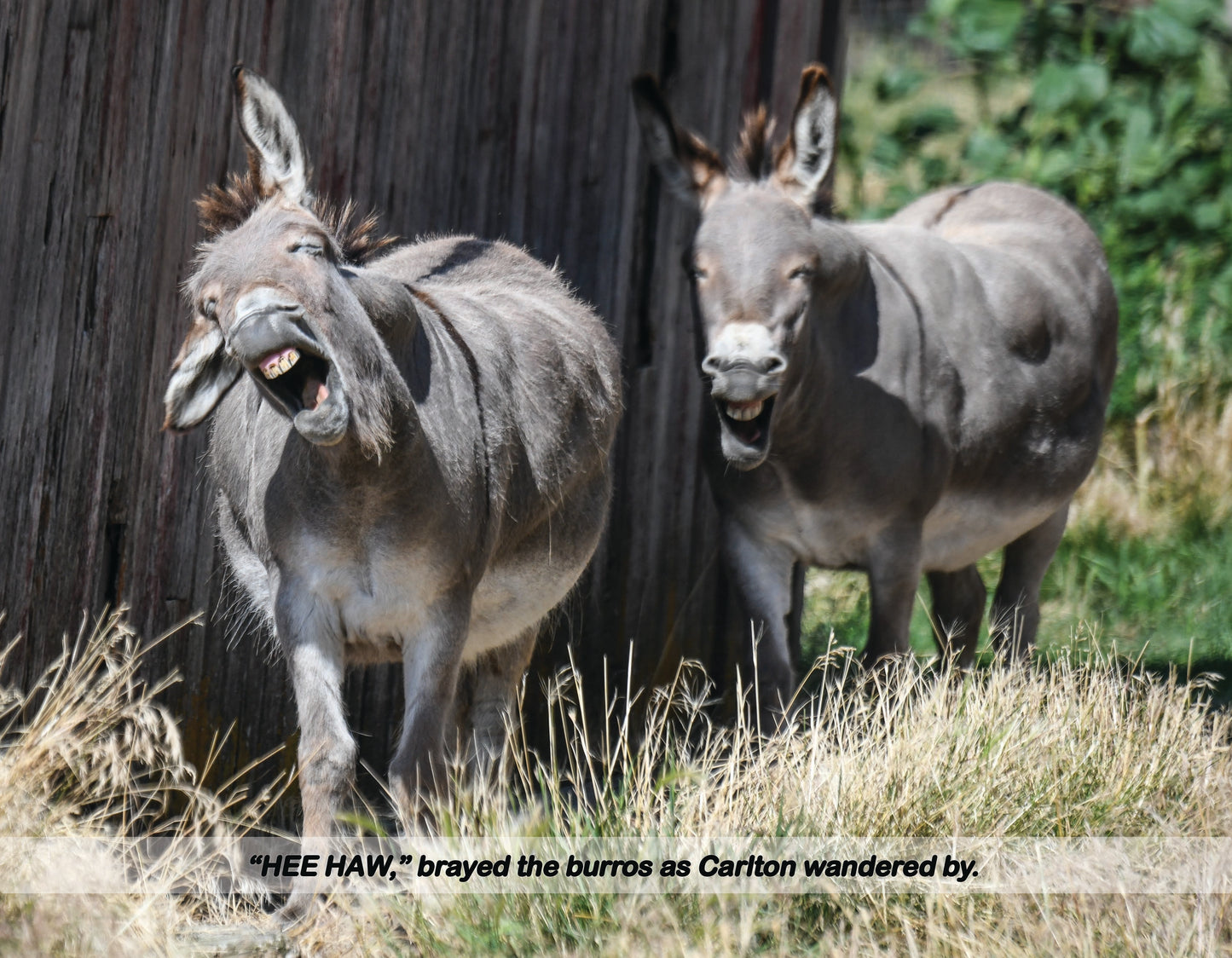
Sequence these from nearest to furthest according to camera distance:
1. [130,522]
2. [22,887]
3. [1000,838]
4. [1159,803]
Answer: [22,887] < [1000,838] < [1159,803] < [130,522]

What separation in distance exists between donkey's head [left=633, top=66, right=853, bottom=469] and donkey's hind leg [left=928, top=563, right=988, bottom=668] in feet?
6.23

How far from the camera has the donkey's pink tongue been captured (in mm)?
3496

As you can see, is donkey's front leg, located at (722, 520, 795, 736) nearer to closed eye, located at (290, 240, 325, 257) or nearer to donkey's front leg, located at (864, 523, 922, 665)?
donkey's front leg, located at (864, 523, 922, 665)

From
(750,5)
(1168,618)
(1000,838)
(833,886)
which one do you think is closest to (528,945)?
(833,886)

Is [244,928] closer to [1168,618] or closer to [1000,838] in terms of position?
[1000,838]

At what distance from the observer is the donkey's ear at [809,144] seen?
17.6ft

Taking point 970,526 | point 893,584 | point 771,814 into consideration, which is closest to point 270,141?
point 771,814

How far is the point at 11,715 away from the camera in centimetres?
461

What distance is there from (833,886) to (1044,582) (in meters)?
5.48

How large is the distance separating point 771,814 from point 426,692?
3.17 ft

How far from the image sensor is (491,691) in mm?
5141

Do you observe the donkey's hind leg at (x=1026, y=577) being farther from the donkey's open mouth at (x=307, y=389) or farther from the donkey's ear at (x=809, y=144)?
the donkey's open mouth at (x=307, y=389)
